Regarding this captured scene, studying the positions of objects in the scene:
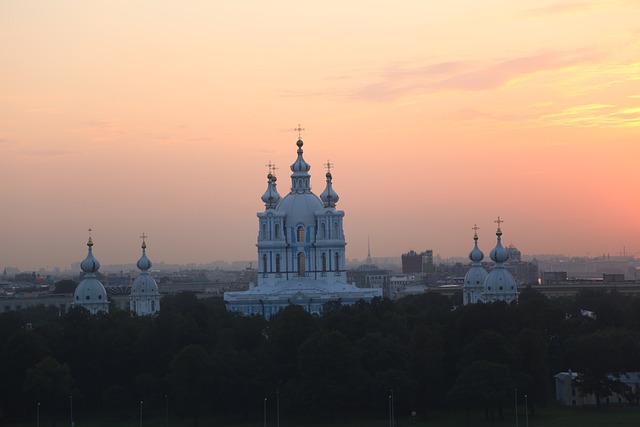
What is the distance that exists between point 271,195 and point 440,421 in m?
45.1

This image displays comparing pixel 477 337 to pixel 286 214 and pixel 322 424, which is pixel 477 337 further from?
pixel 286 214

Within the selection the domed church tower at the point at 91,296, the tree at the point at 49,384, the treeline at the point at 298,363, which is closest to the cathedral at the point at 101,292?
the domed church tower at the point at 91,296

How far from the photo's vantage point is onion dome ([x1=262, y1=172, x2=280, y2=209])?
438ft

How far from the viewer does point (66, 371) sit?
95.7 m

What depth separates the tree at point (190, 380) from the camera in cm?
9444

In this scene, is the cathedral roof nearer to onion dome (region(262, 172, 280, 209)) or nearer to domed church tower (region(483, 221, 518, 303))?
onion dome (region(262, 172, 280, 209))

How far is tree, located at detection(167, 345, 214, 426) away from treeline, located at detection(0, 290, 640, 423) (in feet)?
0.26

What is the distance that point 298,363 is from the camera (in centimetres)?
9544

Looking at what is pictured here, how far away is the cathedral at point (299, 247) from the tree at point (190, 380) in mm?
32319

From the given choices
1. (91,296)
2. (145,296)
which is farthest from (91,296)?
(145,296)

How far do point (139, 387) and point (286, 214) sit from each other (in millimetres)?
36173

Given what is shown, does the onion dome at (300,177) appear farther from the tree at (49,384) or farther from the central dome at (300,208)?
the tree at (49,384)

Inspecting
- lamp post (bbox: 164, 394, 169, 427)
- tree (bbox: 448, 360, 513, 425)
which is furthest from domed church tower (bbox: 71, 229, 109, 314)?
tree (bbox: 448, 360, 513, 425)

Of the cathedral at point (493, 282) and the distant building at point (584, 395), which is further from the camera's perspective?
the cathedral at point (493, 282)
